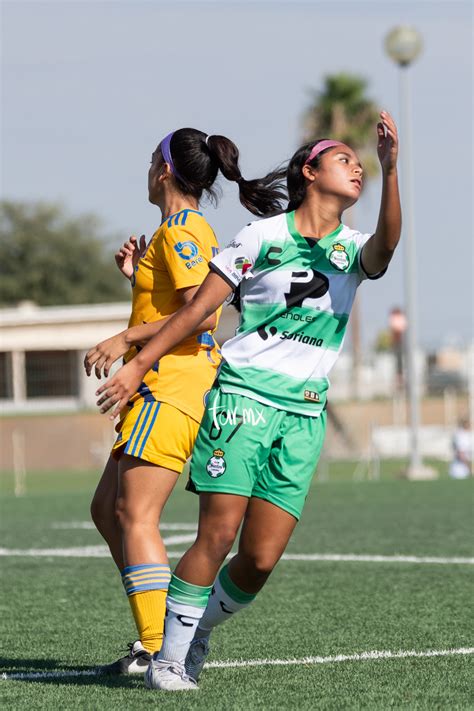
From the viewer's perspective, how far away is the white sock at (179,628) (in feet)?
16.3

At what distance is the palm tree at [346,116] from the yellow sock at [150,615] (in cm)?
4389

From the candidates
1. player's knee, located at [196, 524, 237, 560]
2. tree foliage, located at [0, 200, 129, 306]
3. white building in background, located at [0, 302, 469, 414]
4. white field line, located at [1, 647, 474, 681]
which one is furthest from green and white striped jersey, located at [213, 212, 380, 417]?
tree foliage, located at [0, 200, 129, 306]

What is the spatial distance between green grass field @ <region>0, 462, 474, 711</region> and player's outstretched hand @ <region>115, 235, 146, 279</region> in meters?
1.75

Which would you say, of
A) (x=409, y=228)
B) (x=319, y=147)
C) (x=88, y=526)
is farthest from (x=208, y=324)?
(x=409, y=228)

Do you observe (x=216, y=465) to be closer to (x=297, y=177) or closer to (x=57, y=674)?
(x=297, y=177)

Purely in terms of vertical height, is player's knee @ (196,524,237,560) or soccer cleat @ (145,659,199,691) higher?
player's knee @ (196,524,237,560)

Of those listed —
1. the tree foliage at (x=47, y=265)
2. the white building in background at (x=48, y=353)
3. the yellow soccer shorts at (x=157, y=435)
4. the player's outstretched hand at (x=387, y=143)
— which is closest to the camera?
the player's outstretched hand at (x=387, y=143)

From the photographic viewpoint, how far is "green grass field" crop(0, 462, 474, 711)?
492cm

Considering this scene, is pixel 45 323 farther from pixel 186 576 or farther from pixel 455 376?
pixel 186 576

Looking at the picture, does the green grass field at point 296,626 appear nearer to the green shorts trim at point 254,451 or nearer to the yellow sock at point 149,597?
the yellow sock at point 149,597

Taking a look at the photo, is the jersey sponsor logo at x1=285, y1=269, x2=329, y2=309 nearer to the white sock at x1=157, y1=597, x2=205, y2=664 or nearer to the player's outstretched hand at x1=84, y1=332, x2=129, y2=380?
the player's outstretched hand at x1=84, y1=332, x2=129, y2=380

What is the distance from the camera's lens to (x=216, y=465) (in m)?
4.92

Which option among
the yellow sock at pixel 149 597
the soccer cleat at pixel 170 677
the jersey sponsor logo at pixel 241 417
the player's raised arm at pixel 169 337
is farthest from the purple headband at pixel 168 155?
the soccer cleat at pixel 170 677

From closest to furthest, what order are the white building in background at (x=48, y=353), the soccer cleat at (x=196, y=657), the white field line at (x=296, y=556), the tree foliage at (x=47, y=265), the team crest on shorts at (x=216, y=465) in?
the team crest on shorts at (x=216, y=465)
the soccer cleat at (x=196, y=657)
the white field line at (x=296, y=556)
the white building in background at (x=48, y=353)
the tree foliage at (x=47, y=265)
